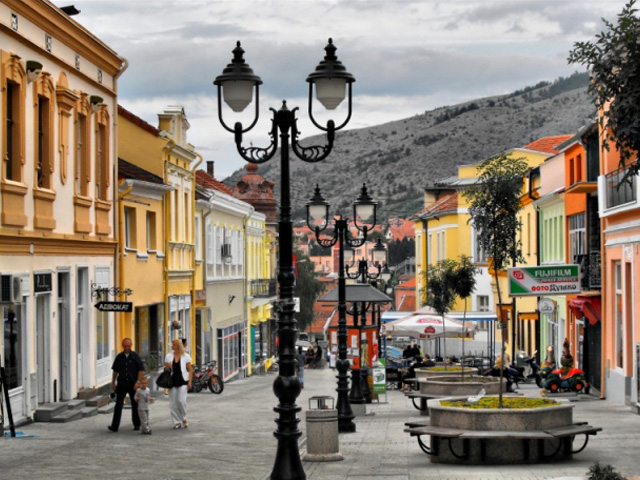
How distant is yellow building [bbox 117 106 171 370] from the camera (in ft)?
93.3

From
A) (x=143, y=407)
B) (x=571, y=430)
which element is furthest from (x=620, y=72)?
(x=143, y=407)

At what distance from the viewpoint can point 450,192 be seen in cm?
7981

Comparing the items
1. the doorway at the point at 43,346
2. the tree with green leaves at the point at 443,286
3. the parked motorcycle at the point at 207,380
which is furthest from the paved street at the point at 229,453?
the tree with green leaves at the point at 443,286

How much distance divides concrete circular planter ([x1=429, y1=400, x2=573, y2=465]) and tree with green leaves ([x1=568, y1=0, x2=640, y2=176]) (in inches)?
144

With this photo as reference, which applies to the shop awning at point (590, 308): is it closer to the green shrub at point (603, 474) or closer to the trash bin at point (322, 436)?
the trash bin at point (322, 436)

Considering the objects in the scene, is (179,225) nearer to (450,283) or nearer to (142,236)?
(142,236)

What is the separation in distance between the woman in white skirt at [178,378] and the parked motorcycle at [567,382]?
475 inches

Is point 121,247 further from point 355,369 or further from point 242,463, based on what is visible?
point 242,463

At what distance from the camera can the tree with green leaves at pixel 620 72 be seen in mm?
12078

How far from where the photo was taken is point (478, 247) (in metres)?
60.6

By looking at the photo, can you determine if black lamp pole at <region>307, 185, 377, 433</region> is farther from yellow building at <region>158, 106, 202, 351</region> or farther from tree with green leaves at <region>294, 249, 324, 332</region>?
tree with green leaves at <region>294, 249, 324, 332</region>

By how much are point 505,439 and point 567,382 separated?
15565 millimetres

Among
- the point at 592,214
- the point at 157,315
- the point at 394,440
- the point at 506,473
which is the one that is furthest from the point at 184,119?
the point at 506,473

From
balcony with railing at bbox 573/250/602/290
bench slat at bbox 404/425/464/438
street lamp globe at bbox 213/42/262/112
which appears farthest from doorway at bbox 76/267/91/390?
street lamp globe at bbox 213/42/262/112
